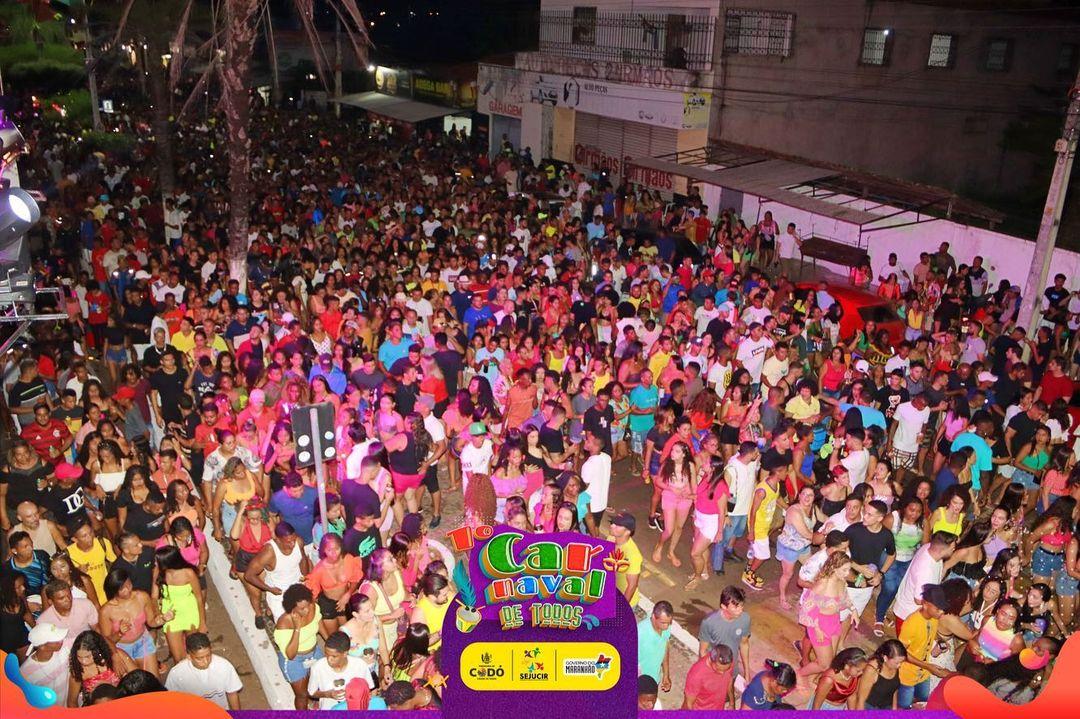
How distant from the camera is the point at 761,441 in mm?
8633

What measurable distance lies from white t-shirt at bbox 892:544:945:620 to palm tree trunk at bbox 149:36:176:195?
19.0 metres

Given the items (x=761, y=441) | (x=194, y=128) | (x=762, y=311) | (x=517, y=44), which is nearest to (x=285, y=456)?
(x=761, y=441)

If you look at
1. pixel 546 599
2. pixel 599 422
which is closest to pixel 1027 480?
pixel 599 422

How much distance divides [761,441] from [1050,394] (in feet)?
10.7

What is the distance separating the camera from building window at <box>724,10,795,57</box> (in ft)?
69.0

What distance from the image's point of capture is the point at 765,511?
7.34 m

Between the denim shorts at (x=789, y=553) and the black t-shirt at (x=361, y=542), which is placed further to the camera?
the denim shorts at (x=789, y=553)

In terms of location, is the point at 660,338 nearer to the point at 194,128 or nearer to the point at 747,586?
the point at 747,586

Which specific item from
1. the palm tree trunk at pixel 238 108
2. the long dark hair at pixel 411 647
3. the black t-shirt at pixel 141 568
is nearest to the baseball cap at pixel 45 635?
the black t-shirt at pixel 141 568

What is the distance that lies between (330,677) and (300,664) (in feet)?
1.75

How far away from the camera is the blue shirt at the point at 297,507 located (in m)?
6.84

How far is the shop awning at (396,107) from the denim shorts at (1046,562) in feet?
85.6

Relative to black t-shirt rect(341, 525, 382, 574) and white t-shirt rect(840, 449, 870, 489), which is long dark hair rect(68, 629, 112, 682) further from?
white t-shirt rect(840, 449, 870, 489)

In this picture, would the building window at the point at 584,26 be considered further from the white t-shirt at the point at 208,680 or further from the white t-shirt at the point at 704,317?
the white t-shirt at the point at 208,680
